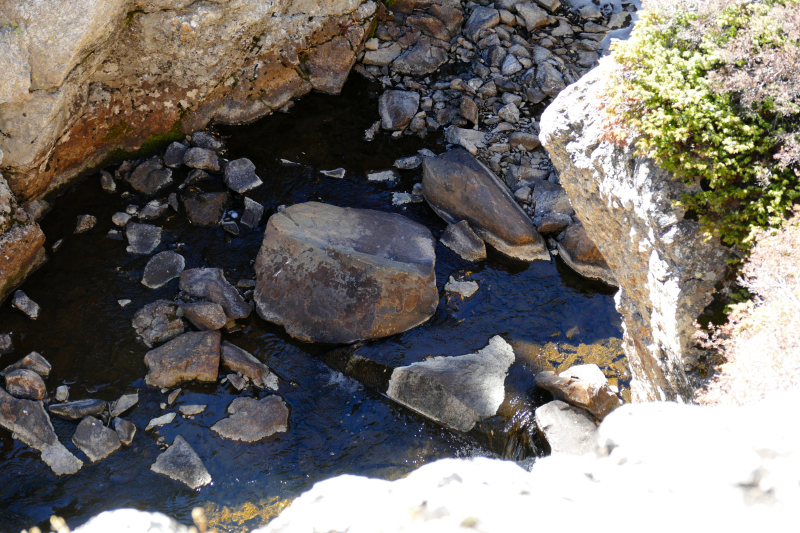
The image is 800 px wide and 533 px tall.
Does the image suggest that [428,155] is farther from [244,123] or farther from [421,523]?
[421,523]

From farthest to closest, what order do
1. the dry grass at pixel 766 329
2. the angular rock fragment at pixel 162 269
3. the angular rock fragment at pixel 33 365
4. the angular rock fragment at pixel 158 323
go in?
the angular rock fragment at pixel 162 269
the angular rock fragment at pixel 158 323
the angular rock fragment at pixel 33 365
the dry grass at pixel 766 329

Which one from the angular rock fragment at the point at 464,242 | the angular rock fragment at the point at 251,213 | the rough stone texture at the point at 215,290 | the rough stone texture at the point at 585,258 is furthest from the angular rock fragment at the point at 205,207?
the rough stone texture at the point at 585,258

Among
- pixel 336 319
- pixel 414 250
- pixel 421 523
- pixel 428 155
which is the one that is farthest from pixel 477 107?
pixel 421 523

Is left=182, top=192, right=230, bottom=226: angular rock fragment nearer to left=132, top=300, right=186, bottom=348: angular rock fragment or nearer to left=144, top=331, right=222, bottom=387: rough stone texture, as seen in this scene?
left=132, top=300, right=186, bottom=348: angular rock fragment

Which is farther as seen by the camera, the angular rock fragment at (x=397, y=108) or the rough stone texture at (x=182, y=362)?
the angular rock fragment at (x=397, y=108)

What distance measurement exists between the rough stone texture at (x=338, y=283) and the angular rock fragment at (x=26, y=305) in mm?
2647

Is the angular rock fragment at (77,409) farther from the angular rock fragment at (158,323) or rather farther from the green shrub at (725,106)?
the green shrub at (725,106)

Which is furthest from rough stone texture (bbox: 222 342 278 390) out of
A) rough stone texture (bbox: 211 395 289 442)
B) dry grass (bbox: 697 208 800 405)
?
dry grass (bbox: 697 208 800 405)

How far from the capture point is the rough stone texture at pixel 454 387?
5711 mm

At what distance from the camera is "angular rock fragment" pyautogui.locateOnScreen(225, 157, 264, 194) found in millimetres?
8133

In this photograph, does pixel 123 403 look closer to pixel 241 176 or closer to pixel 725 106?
pixel 241 176

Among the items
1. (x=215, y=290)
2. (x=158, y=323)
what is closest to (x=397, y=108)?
(x=215, y=290)

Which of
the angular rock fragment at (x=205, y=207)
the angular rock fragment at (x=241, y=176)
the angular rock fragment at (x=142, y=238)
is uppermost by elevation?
the angular rock fragment at (x=241, y=176)

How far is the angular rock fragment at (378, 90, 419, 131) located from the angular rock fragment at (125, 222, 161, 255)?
4132mm
